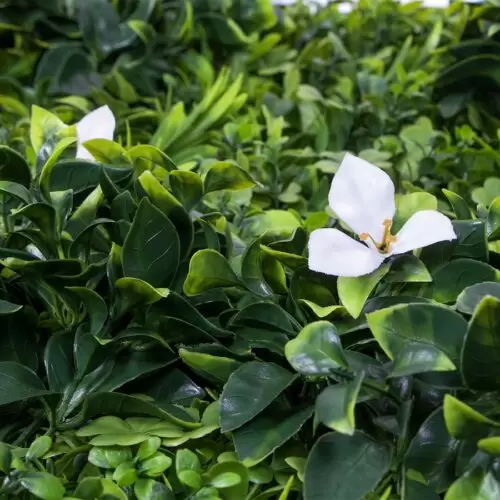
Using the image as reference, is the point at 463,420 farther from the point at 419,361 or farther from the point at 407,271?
the point at 407,271

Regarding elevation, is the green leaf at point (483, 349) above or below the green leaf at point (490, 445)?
above

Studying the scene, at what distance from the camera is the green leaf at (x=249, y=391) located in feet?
1.57

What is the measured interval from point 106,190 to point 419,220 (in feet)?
0.97

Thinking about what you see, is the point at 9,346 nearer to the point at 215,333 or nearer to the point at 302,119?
the point at 215,333

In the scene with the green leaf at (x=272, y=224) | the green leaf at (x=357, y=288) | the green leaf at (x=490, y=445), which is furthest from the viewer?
the green leaf at (x=272, y=224)

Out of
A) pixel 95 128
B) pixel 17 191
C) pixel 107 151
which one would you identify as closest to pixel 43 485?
pixel 17 191

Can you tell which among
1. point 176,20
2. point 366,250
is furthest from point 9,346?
point 176,20

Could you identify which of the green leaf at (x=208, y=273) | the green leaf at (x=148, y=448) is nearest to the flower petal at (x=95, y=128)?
the green leaf at (x=208, y=273)

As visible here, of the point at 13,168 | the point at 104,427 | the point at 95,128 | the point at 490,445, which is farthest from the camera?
the point at 95,128

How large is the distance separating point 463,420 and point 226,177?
32cm

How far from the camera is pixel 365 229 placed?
1.87 feet

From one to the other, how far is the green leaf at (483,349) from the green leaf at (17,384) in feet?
1.11

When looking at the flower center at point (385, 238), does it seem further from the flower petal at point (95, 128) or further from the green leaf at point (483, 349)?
the flower petal at point (95, 128)

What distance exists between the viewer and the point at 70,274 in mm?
569
